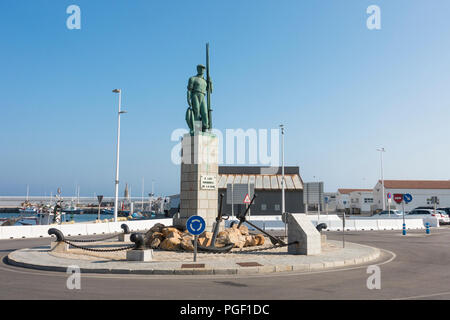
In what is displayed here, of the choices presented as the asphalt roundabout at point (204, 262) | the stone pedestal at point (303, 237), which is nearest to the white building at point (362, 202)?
the asphalt roundabout at point (204, 262)

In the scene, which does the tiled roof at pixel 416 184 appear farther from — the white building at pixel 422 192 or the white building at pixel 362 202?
the white building at pixel 362 202

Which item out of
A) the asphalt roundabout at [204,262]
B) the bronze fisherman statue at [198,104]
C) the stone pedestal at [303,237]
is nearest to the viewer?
the asphalt roundabout at [204,262]

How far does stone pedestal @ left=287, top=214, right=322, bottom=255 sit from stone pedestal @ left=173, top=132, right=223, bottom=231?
4.23 m

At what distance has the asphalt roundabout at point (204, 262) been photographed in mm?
10359

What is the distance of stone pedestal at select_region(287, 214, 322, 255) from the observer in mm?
13789

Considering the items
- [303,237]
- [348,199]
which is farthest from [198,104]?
[348,199]

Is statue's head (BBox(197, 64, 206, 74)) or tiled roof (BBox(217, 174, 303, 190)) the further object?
tiled roof (BBox(217, 174, 303, 190))

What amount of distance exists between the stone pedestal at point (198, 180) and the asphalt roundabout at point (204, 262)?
9.67ft

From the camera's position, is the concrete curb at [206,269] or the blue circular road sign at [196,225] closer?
the concrete curb at [206,269]

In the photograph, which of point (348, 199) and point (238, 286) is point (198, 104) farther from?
point (348, 199)

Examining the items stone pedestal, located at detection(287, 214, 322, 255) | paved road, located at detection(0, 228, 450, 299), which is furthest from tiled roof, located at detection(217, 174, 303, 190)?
paved road, located at detection(0, 228, 450, 299)

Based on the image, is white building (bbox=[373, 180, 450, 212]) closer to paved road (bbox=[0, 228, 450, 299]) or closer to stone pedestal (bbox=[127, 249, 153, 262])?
paved road (bbox=[0, 228, 450, 299])

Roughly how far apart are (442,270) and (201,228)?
7.43m
